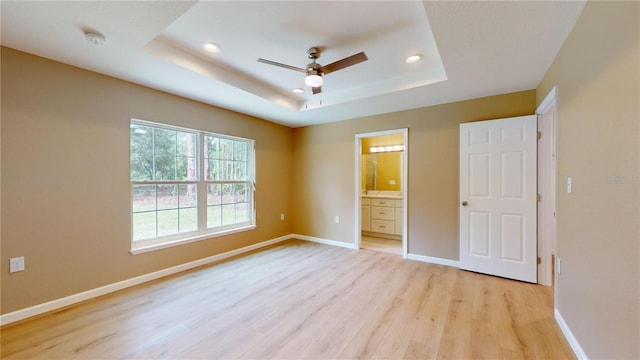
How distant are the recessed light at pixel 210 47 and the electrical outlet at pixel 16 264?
8.24 feet

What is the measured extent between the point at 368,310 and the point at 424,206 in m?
1.99

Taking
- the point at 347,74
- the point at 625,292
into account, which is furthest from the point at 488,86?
the point at 625,292

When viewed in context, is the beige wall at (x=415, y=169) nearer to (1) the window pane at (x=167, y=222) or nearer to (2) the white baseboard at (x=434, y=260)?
(2) the white baseboard at (x=434, y=260)

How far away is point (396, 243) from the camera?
4.91 meters

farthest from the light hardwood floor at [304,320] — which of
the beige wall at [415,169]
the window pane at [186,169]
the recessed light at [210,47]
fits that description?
the recessed light at [210,47]

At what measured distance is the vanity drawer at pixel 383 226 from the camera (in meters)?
5.17

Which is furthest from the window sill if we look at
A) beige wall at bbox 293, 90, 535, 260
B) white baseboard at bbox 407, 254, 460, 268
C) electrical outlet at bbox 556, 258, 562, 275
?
electrical outlet at bbox 556, 258, 562, 275

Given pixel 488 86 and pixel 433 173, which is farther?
pixel 433 173

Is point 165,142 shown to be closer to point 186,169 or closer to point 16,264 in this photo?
point 186,169

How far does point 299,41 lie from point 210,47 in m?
0.88

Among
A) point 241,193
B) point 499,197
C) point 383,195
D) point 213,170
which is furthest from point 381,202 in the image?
point 213,170

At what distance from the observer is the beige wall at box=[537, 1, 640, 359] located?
1.20 m

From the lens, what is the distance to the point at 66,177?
2.45 m

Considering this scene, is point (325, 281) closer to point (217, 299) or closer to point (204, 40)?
point (217, 299)
